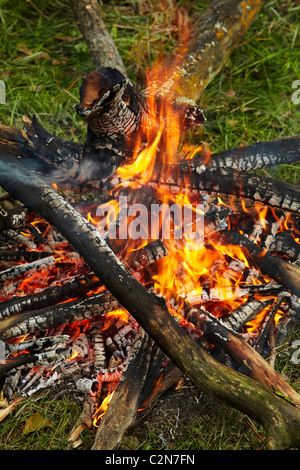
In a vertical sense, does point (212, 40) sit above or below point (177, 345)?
above

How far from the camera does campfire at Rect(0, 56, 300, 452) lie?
2.28m

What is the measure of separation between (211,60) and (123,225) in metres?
1.92

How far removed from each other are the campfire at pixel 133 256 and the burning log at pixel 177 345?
0.04ft

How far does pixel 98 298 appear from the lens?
2451 millimetres

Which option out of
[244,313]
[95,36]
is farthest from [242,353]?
[95,36]

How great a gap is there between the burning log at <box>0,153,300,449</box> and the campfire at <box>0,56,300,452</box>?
0.5 inches

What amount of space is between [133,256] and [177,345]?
2.33ft

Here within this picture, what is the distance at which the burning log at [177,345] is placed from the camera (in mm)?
1846

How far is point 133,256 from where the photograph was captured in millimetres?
2541

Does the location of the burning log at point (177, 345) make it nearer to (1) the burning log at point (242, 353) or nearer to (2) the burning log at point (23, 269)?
(1) the burning log at point (242, 353)

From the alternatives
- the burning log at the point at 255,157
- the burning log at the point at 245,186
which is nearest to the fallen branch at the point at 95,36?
the burning log at the point at 255,157

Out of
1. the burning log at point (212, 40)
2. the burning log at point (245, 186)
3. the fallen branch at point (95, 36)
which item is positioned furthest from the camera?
the fallen branch at point (95, 36)

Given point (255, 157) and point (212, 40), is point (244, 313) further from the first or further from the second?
point (212, 40)

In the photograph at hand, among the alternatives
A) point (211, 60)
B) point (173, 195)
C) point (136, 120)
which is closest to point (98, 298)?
point (173, 195)
